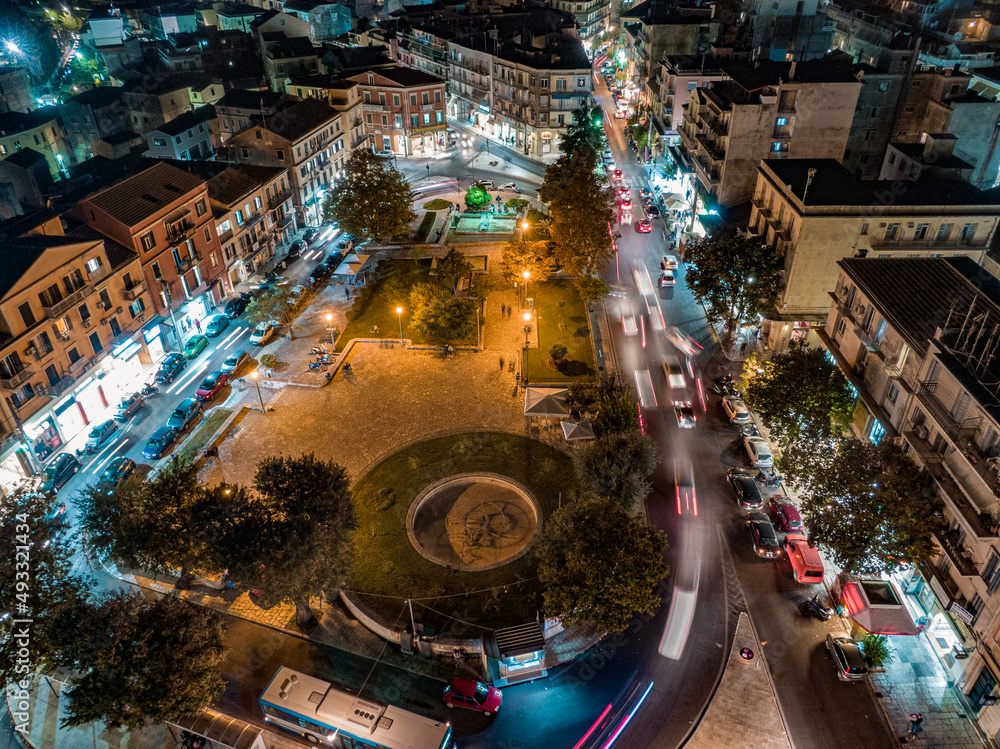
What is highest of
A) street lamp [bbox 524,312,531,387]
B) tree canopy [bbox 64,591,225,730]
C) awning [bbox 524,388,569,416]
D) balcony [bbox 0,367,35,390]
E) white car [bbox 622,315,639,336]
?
balcony [bbox 0,367,35,390]

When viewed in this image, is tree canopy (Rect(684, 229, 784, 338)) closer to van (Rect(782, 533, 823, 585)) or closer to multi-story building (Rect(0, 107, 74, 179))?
van (Rect(782, 533, 823, 585))

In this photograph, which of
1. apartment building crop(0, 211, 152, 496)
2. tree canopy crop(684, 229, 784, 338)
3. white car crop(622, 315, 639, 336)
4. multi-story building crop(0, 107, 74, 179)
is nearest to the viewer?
apartment building crop(0, 211, 152, 496)

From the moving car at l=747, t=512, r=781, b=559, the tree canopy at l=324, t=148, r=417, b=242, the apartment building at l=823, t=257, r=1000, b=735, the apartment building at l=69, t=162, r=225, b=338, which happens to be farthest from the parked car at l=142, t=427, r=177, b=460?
the apartment building at l=823, t=257, r=1000, b=735

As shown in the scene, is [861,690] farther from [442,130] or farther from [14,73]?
[14,73]

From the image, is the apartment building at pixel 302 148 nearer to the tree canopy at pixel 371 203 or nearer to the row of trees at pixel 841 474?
the tree canopy at pixel 371 203

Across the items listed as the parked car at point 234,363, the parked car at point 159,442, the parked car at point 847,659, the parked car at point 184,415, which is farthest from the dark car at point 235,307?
the parked car at point 847,659

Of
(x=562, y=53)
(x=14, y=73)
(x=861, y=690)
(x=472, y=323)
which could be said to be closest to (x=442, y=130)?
(x=562, y=53)

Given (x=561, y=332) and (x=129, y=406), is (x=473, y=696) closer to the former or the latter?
(x=561, y=332)
